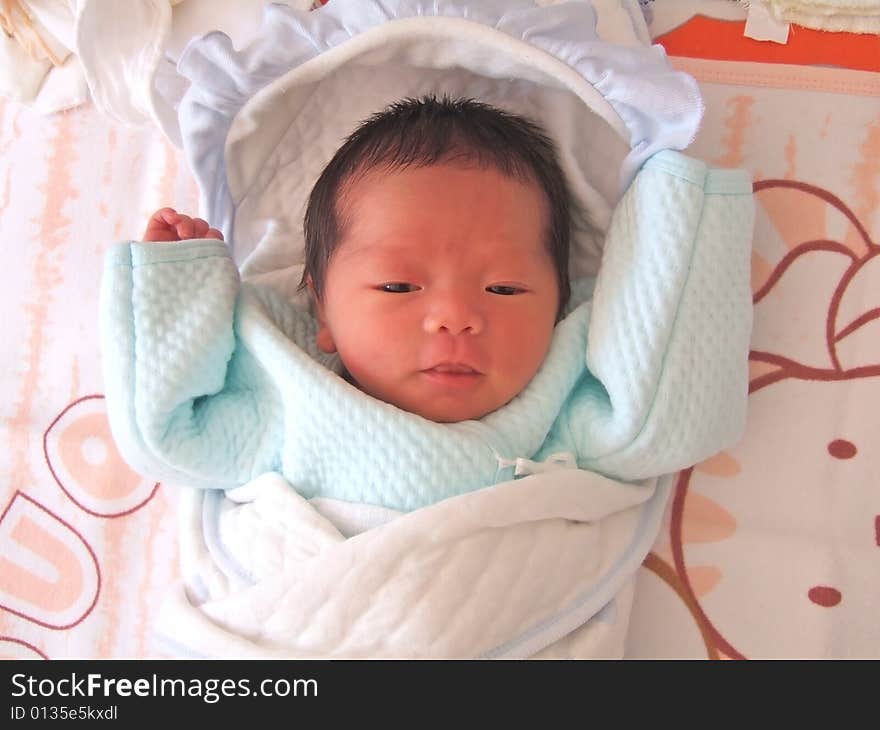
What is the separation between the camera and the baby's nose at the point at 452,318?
1.08 metres

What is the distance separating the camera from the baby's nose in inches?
42.4

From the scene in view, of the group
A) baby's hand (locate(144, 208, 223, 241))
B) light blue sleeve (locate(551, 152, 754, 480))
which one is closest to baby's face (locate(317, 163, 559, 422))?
light blue sleeve (locate(551, 152, 754, 480))

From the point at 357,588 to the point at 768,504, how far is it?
60cm

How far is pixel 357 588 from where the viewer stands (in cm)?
103

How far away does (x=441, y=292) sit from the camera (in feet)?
3.60

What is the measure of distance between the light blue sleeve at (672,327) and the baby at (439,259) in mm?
96

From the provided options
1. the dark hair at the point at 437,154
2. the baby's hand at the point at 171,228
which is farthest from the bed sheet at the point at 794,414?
the baby's hand at the point at 171,228

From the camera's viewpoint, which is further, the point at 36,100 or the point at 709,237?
the point at 36,100

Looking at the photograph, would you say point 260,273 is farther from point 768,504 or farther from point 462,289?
point 768,504

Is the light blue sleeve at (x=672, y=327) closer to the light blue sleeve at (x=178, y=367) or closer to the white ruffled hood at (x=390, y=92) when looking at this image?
the white ruffled hood at (x=390, y=92)

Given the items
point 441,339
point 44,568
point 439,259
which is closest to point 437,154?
point 439,259

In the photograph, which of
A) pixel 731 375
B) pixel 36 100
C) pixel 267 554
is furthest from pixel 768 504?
pixel 36 100
